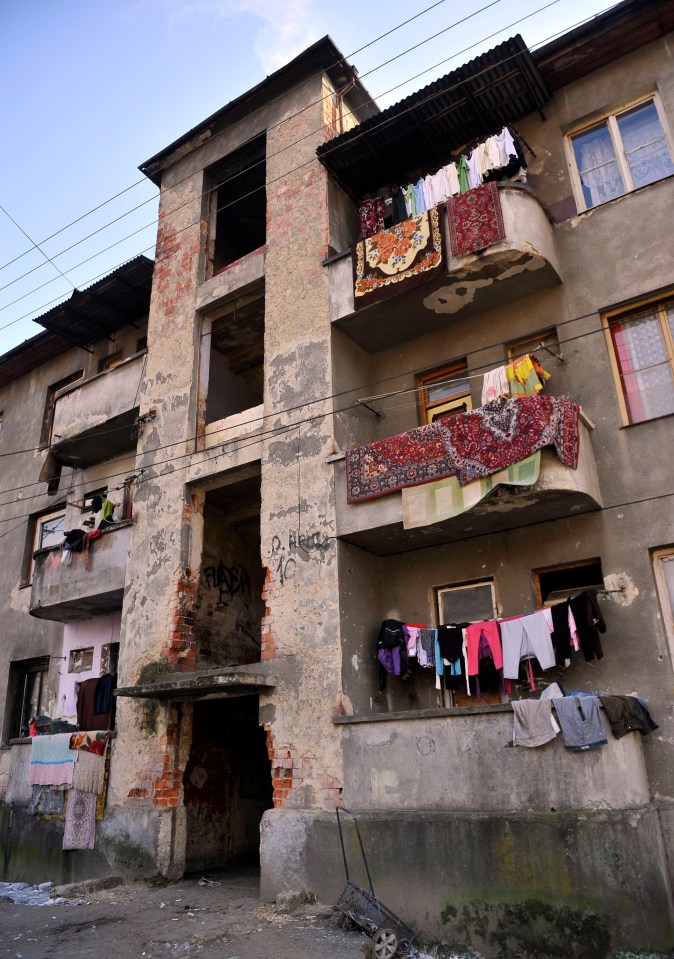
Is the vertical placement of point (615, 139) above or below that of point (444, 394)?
above

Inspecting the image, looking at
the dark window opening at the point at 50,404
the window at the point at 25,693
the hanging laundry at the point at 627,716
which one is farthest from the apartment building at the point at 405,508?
the dark window opening at the point at 50,404

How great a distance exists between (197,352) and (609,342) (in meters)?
7.12

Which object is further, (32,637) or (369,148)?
(32,637)

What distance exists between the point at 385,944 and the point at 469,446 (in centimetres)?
551

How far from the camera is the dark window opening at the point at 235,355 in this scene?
525 inches

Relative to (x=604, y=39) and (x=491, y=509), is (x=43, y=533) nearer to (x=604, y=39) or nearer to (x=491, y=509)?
(x=491, y=509)

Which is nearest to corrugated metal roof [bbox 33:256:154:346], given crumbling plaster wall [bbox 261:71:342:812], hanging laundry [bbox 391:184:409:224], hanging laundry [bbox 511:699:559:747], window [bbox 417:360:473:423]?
crumbling plaster wall [bbox 261:71:342:812]

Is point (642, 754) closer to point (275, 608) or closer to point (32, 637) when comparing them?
point (275, 608)

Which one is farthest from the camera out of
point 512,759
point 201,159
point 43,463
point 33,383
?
point 33,383

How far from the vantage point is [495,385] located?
962 cm

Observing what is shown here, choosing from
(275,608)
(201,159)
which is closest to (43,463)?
(201,159)

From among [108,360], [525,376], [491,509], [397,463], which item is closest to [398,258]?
[525,376]

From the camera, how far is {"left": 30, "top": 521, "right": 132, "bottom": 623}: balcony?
13.3 m

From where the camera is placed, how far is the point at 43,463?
58.3ft
